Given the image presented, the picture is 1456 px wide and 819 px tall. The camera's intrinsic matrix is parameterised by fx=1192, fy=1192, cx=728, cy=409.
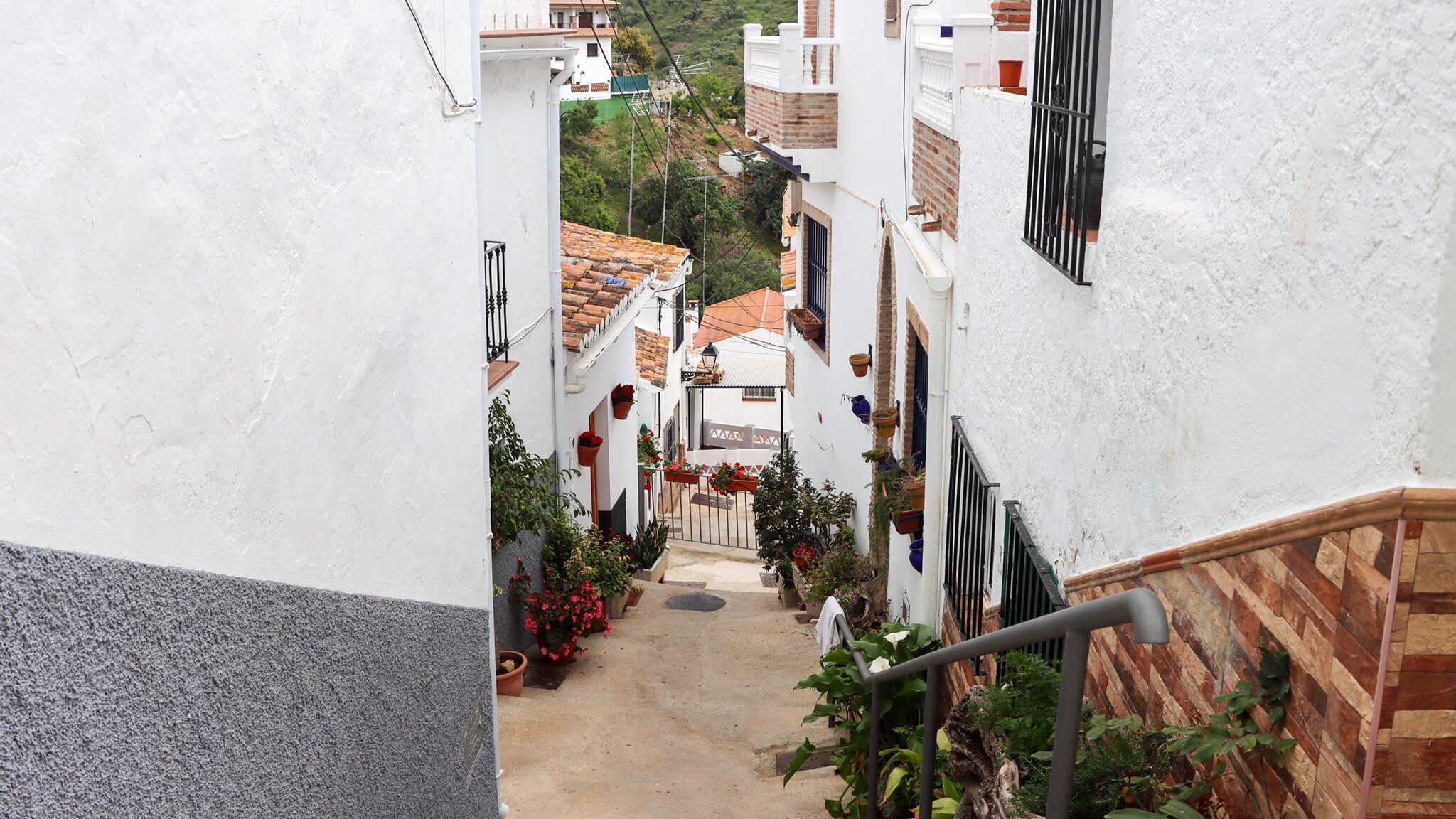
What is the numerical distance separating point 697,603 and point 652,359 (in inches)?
336

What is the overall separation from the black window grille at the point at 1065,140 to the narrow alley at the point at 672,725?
3.47 meters

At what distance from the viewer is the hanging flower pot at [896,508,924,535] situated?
802cm

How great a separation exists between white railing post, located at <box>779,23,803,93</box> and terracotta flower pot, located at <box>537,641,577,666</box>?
5931mm

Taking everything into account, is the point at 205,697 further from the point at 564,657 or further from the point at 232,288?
the point at 564,657

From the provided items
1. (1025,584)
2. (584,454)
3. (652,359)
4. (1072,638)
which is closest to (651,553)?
(584,454)

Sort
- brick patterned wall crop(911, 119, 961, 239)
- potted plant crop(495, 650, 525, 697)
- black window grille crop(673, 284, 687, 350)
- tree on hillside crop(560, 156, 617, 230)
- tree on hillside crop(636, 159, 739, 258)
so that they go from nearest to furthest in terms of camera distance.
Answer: brick patterned wall crop(911, 119, 961, 239) → potted plant crop(495, 650, 525, 697) → black window grille crop(673, 284, 687, 350) → tree on hillside crop(560, 156, 617, 230) → tree on hillside crop(636, 159, 739, 258)

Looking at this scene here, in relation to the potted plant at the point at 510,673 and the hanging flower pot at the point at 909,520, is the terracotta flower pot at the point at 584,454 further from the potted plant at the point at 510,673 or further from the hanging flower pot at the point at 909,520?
Answer: the hanging flower pot at the point at 909,520

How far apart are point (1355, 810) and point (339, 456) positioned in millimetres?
3250

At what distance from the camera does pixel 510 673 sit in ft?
28.8

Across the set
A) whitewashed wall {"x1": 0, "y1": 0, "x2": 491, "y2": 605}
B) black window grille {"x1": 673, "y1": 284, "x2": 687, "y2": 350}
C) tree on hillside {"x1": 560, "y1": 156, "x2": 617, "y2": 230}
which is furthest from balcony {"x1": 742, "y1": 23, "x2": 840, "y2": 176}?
tree on hillside {"x1": 560, "y1": 156, "x2": 617, "y2": 230}

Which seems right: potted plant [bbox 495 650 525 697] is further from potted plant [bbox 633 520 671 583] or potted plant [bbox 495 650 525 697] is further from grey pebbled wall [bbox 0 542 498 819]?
potted plant [bbox 633 520 671 583]

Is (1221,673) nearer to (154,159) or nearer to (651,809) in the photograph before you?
(154,159)

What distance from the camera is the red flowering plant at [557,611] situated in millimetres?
9602

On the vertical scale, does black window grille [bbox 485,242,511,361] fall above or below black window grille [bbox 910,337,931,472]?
above
